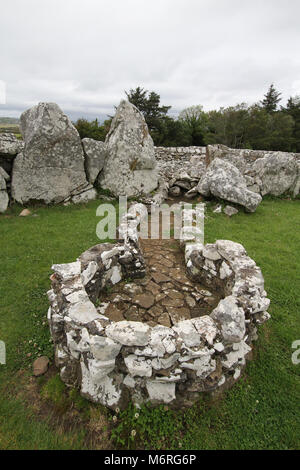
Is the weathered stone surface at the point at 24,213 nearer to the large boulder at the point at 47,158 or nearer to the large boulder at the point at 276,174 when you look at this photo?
A: the large boulder at the point at 47,158

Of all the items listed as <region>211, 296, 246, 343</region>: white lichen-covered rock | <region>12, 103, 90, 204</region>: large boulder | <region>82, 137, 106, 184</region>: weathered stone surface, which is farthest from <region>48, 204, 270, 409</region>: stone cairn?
<region>82, 137, 106, 184</region>: weathered stone surface

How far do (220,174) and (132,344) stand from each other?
9.01 m

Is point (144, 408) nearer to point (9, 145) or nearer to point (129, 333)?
point (129, 333)

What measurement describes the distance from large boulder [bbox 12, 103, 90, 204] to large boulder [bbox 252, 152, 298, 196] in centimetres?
880

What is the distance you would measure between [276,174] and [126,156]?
7.51 metres

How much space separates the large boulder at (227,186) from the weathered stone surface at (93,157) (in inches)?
179

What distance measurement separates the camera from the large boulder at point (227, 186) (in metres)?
9.79

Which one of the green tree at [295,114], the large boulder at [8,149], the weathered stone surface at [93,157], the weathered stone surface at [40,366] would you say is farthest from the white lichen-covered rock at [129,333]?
the green tree at [295,114]

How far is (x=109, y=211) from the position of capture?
381 inches

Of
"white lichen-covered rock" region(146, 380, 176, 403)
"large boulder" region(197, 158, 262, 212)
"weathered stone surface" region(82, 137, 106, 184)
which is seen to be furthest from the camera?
"weathered stone surface" region(82, 137, 106, 184)

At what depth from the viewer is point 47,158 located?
938 cm

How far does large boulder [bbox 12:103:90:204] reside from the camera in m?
9.16

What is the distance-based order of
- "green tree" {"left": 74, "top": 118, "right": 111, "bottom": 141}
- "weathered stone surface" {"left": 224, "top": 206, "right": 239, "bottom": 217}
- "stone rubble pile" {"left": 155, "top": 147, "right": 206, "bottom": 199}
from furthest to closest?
"green tree" {"left": 74, "top": 118, "right": 111, "bottom": 141}, "stone rubble pile" {"left": 155, "top": 147, "right": 206, "bottom": 199}, "weathered stone surface" {"left": 224, "top": 206, "right": 239, "bottom": 217}

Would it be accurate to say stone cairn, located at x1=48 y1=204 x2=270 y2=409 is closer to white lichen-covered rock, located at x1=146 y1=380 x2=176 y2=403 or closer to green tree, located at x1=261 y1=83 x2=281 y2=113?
white lichen-covered rock, located at x1=146 y1=380 x2=176 y2=403
